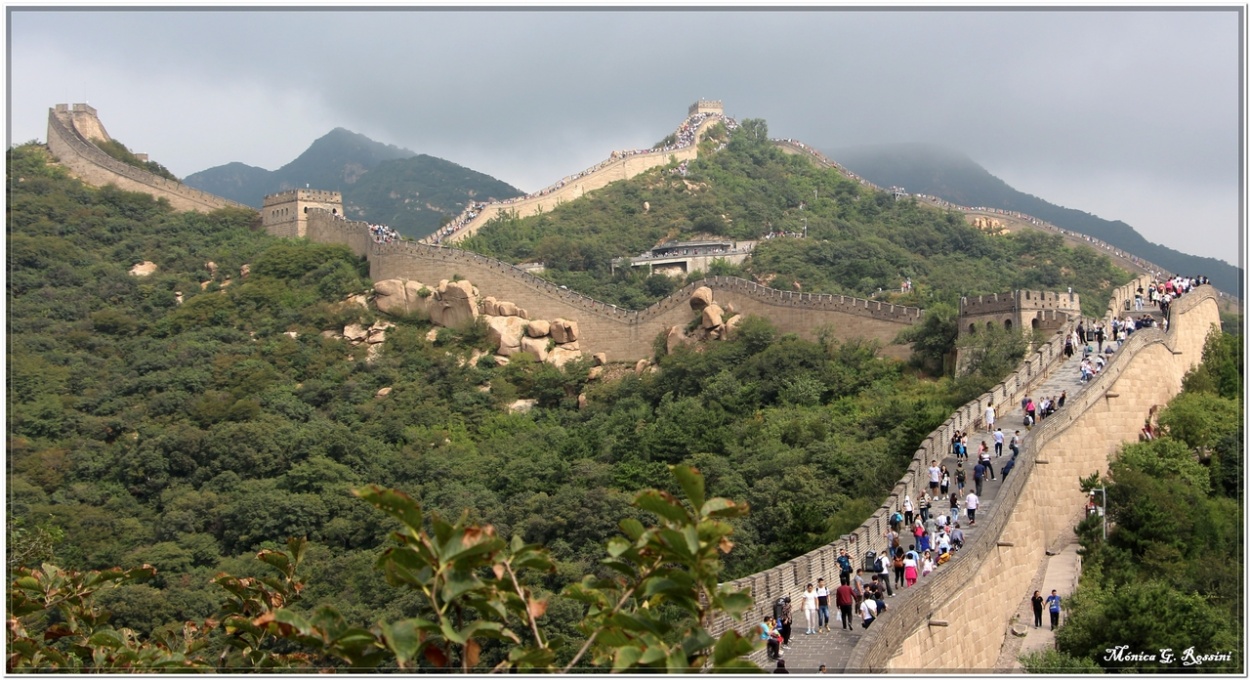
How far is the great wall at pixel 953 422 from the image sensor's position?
59.7 feet

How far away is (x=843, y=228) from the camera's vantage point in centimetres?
6519

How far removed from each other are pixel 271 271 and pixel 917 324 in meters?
22.2

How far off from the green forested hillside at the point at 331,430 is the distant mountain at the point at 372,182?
37.7m

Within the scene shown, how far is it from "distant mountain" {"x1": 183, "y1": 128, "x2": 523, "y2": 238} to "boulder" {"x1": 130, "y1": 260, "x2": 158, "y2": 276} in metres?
33.4

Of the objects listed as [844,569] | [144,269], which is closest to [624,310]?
[144,269]

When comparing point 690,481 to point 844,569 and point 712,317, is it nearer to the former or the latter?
point 844,569

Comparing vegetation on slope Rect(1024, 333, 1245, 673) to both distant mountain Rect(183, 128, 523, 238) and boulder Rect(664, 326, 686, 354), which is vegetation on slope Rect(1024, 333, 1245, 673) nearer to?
boulder Rect(664, 326, 686, 354)

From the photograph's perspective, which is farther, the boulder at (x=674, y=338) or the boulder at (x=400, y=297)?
the boulder at (x=400, y=297)

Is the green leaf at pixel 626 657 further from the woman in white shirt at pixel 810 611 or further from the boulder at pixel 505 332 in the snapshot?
the boulder at pixel 505 332

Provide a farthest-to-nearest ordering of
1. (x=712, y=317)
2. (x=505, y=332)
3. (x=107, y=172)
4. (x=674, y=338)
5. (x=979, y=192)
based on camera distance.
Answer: (x=979, y=192)
(x=107, y=172)
(x=505, y=332)
(x=674, y=338)
(x=712, y=317)

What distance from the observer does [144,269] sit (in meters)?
53.5

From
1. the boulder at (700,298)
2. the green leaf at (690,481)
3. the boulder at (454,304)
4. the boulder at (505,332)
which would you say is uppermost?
the green leaf at (690,481)

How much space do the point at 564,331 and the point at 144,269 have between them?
16734 mm

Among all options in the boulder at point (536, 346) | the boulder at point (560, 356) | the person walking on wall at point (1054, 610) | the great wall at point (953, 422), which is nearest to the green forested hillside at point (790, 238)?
the great wall at point (953, 422)
